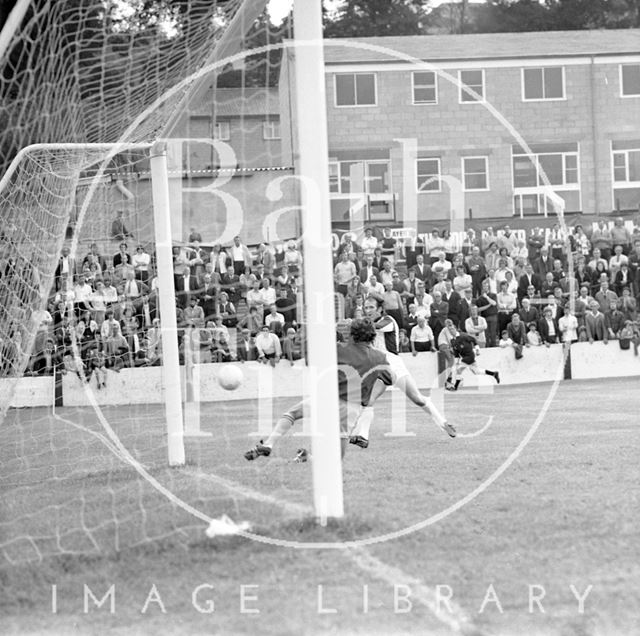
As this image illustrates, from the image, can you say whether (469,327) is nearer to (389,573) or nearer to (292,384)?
(292,384)

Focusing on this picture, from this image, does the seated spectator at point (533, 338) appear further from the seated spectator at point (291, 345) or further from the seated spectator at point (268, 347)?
the seated spectator at point (268, 347)

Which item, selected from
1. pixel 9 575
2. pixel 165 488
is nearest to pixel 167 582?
pixel 9 575

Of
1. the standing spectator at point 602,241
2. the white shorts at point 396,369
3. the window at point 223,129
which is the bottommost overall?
the white shorts at point 396,369

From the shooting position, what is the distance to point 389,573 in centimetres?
593

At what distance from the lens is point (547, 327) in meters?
24.3

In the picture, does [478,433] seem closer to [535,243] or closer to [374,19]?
[535,243]

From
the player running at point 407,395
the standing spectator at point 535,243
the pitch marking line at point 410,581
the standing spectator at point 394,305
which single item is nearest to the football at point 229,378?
the player running at point 407,395

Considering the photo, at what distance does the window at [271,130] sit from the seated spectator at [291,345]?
711 centimetres

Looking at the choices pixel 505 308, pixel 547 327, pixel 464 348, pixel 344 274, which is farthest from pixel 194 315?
pixel 547 327

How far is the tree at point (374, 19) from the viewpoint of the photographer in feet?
192

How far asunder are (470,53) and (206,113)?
38.8 metres

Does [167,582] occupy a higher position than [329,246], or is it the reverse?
[329,246]

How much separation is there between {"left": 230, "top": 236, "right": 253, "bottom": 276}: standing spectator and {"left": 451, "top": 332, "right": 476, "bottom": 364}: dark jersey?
402cm

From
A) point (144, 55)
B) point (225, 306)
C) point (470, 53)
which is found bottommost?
point (225, 306)
